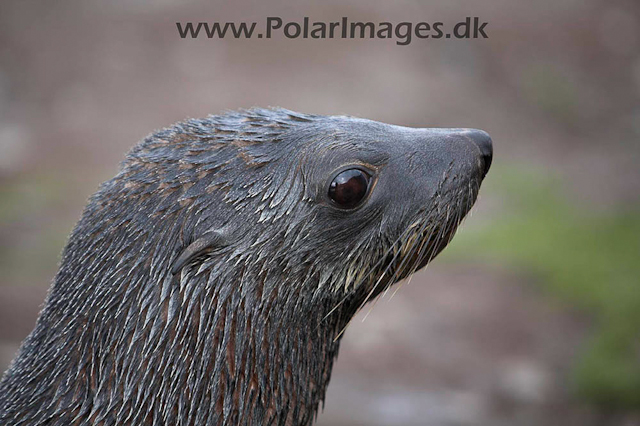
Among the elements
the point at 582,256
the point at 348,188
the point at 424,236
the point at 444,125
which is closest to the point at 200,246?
the point at 348,188

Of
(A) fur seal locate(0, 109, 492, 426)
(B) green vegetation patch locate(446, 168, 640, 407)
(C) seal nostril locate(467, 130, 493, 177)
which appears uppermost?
(B) green vegetation patch locate(446, 168, 640, 407)

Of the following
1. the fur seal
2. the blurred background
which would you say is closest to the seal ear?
the fur seal

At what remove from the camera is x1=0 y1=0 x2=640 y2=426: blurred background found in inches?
346

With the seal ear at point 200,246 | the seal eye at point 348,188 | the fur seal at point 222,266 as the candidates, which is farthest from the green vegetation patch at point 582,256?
the seal ear at point 200,246

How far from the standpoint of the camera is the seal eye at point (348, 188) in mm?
3053

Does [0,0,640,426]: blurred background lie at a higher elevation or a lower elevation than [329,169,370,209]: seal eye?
higher

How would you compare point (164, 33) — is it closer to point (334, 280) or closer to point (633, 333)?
point (633, 333)

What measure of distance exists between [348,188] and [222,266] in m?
0.64

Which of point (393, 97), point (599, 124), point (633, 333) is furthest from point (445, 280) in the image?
point (599, 124)

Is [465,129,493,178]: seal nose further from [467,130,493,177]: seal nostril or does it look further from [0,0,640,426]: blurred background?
[0,0,640,426]: blurred background

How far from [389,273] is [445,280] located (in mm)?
7518

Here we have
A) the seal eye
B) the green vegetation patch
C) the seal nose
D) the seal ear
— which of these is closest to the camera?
the seal ear

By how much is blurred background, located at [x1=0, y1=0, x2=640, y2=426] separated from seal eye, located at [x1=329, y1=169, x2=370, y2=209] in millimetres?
5799

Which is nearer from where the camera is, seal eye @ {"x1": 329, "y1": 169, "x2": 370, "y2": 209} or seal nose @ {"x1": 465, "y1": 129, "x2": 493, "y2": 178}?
seal eye @ {"x1": 329, "y1": 169, "x2": 370, "y2": 209}
